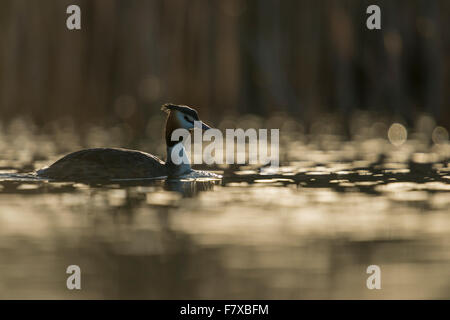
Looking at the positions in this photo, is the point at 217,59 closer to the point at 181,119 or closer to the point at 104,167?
the point at 181,119

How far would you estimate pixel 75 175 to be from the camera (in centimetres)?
1011

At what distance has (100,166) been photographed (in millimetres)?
10094

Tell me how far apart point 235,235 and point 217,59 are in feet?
60.3

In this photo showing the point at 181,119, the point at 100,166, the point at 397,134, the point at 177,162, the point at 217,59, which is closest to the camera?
the point at 100,166

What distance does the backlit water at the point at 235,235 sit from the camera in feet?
16.6

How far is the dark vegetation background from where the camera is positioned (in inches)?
867

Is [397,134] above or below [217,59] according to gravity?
below

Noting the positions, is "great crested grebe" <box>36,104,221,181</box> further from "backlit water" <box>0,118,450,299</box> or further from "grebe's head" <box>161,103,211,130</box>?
"grebe's head" <box>161,103,211,130</box>

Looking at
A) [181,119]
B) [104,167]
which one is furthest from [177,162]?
[104,167]

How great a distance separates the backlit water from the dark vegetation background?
10987 millimetres

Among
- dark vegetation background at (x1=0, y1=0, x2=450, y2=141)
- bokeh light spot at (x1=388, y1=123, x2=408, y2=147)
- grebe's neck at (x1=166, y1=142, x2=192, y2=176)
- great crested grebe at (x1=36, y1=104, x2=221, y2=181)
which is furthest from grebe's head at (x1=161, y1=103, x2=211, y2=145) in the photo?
dark vegetation background at (x1=0, y1=0, x2=450, y2=141)
